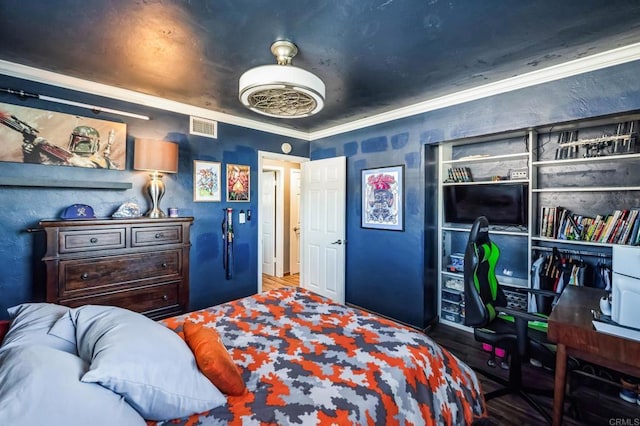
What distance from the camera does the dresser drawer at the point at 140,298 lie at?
2197 millimetres

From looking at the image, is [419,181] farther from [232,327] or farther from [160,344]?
[160,344]

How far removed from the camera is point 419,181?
3.08 m

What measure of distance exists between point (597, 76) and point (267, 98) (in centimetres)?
239

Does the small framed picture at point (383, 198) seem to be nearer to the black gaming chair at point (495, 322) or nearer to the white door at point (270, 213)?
the black gaming chair at point (495, 322)

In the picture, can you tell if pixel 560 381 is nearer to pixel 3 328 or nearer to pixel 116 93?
pixel 3 328

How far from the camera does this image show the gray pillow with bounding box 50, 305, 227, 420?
88 centimetres

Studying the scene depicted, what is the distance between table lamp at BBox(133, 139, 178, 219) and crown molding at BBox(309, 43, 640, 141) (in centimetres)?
223

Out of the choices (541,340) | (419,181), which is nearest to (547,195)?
(419,181)

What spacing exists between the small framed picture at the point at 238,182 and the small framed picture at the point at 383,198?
151cm

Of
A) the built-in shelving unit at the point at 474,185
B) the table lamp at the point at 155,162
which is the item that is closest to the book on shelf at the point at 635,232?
the built-in shelving unit at the point at 474,185

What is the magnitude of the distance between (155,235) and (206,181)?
0.94m

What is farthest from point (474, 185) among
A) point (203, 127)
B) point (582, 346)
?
point (203, 127)

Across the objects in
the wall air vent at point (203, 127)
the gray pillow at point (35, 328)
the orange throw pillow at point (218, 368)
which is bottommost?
the orange throw pillow at point (218, 368)

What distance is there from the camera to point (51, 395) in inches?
28.1
